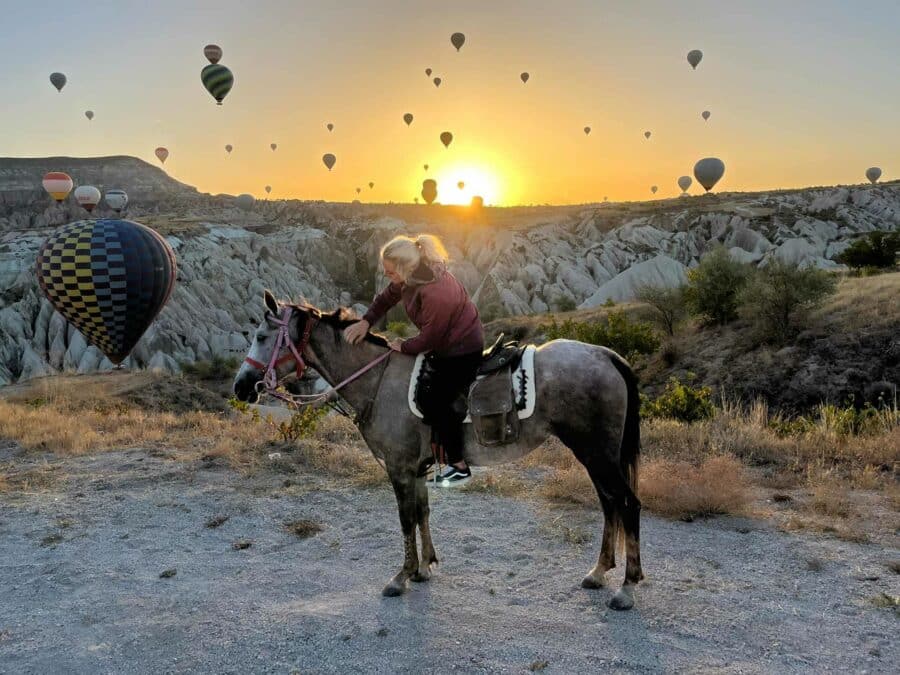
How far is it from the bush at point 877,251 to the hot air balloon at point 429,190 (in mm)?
59001

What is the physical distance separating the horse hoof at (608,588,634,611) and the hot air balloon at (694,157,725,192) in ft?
223

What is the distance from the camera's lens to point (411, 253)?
17.1ft

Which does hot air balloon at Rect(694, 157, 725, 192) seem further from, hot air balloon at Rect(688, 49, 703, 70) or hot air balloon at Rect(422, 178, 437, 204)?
hot air balloon at Rect(422, 178, 437, 204)

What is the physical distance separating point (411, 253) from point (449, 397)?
1386 mm

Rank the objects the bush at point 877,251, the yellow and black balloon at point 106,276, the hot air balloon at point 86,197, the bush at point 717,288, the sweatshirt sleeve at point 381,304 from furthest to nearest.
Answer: the hot air balloon at point 86,197, the bush at point 877,251, the bush at point 717,288, the yellow and black balloon at point 106,276, the sweatshirt sleeve at point 381,304

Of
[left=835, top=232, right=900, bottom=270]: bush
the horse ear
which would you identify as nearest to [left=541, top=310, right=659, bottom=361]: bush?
[left=835, top=232, right=900, bottom=270]: bush

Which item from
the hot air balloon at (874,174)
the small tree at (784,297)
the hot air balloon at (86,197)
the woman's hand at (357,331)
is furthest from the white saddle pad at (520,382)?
the hot air balloon at (874,174)

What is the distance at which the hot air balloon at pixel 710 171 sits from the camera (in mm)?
64625

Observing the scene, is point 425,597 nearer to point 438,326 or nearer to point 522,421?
point 522,421

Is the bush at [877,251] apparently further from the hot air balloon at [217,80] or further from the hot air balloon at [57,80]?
the hot air balloon at [57,80]

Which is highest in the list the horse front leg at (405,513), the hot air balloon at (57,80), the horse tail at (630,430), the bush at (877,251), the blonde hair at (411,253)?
the hot air balloon at (57,80)

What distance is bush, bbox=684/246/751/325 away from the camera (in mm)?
30188

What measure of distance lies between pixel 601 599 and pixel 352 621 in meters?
2.31

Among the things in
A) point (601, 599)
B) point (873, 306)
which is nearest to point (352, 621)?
point (601, 599)
